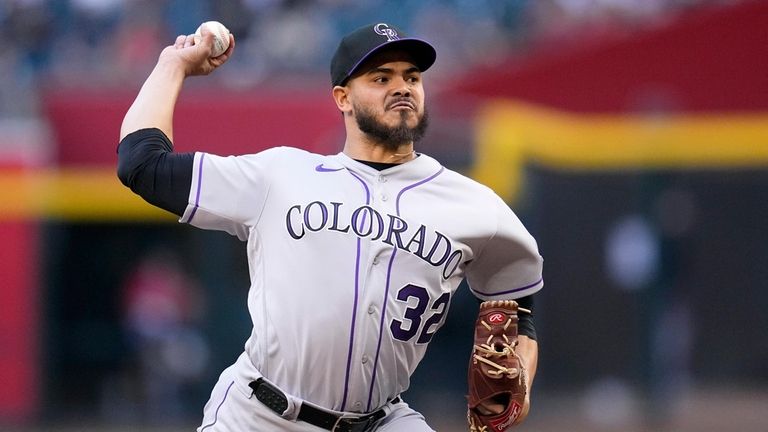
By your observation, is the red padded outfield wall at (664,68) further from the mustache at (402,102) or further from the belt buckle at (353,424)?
the belt buckle at (353,424)

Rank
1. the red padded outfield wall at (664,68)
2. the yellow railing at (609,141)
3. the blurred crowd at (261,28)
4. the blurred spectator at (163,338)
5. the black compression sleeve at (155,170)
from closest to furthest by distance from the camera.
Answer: the black compression sleeve at (155,170), the yellow railing at (609,141), the blurred spectator at (163,338), the blurred crowd at (261,28), the red padded outfield wall at (664,68)

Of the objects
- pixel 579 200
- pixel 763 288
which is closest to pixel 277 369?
pixel 579 200

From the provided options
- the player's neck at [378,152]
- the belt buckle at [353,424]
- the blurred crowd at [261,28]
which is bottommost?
the belt buckle at [353,424]

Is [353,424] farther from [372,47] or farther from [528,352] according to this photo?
[372,47]

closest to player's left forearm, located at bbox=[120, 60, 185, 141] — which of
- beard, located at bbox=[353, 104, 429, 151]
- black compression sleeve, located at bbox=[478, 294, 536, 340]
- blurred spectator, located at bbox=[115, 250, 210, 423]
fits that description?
beard, located at bbox=[353, 104, 429, 151]

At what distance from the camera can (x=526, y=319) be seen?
4.29 metres

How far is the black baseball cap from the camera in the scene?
4.01 m

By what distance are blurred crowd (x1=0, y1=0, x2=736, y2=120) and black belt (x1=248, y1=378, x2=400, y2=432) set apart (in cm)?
955

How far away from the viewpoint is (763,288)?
1439 centimetres

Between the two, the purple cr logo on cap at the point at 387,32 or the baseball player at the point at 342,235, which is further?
the purple cr logo on cap at the point at 387,32

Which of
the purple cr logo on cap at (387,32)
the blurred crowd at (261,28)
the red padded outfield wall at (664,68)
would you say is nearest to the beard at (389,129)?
the purple cr logo on cap at (387,32)

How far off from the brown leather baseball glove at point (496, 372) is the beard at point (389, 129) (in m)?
0.56

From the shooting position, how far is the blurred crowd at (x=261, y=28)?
536 inches

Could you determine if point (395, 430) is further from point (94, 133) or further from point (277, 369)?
point (94, 133)
